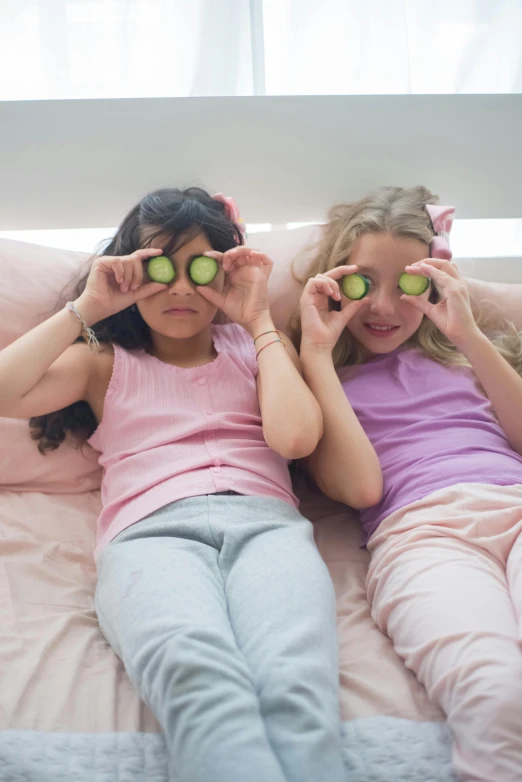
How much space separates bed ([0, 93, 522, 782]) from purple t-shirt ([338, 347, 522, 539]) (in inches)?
6.5

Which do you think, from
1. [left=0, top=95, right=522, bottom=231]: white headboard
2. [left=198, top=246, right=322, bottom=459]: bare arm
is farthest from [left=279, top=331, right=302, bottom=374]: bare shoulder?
[left=0, top=95, right=522, bottom=231]: white headboard

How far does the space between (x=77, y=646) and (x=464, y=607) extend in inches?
20.9

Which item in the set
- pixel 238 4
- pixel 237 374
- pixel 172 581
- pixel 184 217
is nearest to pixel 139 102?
pixel 238 4

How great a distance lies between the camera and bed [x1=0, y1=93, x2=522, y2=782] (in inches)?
30.4

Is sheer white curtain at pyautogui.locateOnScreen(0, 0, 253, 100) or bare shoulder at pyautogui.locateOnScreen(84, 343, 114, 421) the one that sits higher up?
sheer white curtain at pyautogui.locateOnScreen(0, 0, 253, 100)

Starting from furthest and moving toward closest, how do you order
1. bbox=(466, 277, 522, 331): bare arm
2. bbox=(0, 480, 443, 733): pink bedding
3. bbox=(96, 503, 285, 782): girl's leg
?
bbox=(466, 277, 522, 331): bare arm < bbox=(0, 480, 443, 733): pink bedding < bbox=(96, 503, 285, 782): girl's leg

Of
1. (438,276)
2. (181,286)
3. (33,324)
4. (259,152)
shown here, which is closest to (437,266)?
(438,276)

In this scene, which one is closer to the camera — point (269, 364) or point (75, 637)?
point (75, 637)

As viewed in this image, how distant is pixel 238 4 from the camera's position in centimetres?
173

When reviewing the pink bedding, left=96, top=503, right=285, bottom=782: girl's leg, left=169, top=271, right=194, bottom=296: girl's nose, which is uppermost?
left=169, top=271, right=194, bottom=296: girl's nose

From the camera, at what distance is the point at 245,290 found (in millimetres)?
1314

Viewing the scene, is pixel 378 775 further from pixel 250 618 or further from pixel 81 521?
pixel 81 521

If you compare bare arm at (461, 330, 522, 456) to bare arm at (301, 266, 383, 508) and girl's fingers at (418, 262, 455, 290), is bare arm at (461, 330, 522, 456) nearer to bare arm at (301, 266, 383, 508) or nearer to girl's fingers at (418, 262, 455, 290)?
girl's fingers at (418, 262, 455, 290)

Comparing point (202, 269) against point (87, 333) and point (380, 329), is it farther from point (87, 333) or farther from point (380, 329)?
point (380, 329)
